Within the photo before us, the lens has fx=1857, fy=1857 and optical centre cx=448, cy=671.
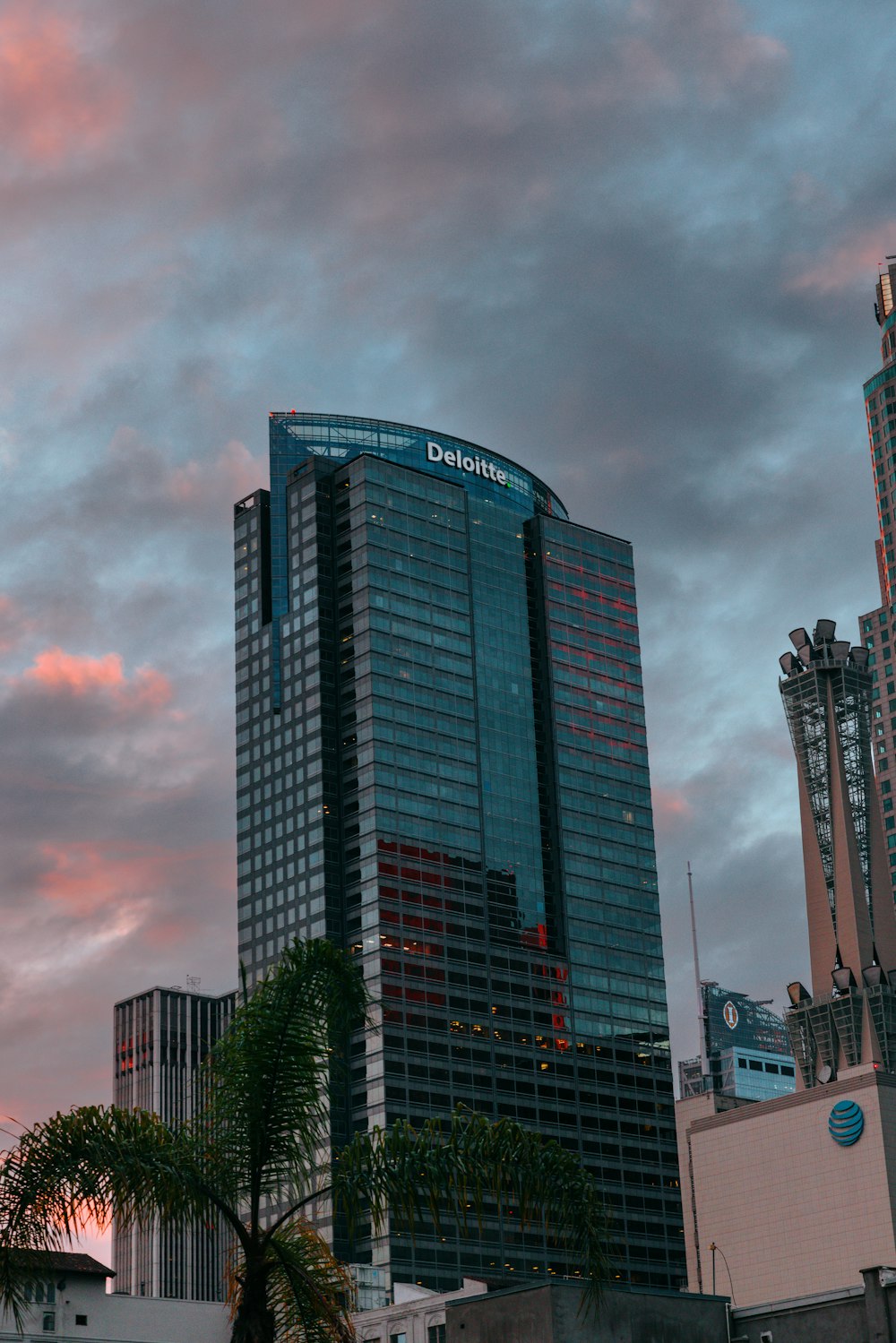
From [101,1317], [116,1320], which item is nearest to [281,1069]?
[101,1317]

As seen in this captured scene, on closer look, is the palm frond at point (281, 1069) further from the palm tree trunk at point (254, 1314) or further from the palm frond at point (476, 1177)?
the palm tree trunk at point (254, 1314)

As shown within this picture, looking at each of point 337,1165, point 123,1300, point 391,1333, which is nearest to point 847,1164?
point 391,1333

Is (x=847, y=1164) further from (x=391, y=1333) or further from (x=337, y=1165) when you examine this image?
(x=337, y=1165)

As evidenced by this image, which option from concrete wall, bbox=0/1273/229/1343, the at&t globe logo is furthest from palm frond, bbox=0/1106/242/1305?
the at&t globe logo

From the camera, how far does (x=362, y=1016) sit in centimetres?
4244

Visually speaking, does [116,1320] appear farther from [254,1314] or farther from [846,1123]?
[254,1314]

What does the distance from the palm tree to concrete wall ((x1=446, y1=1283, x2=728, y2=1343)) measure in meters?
21.1

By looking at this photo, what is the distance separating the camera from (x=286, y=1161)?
41219 millimetres

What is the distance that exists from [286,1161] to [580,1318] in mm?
23987

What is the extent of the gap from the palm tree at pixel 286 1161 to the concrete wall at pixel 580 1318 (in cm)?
2114

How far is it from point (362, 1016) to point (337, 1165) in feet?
11.0

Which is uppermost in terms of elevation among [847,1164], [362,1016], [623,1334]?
[847,1164]

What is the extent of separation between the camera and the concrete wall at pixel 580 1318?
6122 cm

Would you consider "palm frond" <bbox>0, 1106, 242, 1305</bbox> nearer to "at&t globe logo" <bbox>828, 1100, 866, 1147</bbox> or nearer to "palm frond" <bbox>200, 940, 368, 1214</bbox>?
"palm frond" <bbox>200, 940, 368, 1214</bbox>
